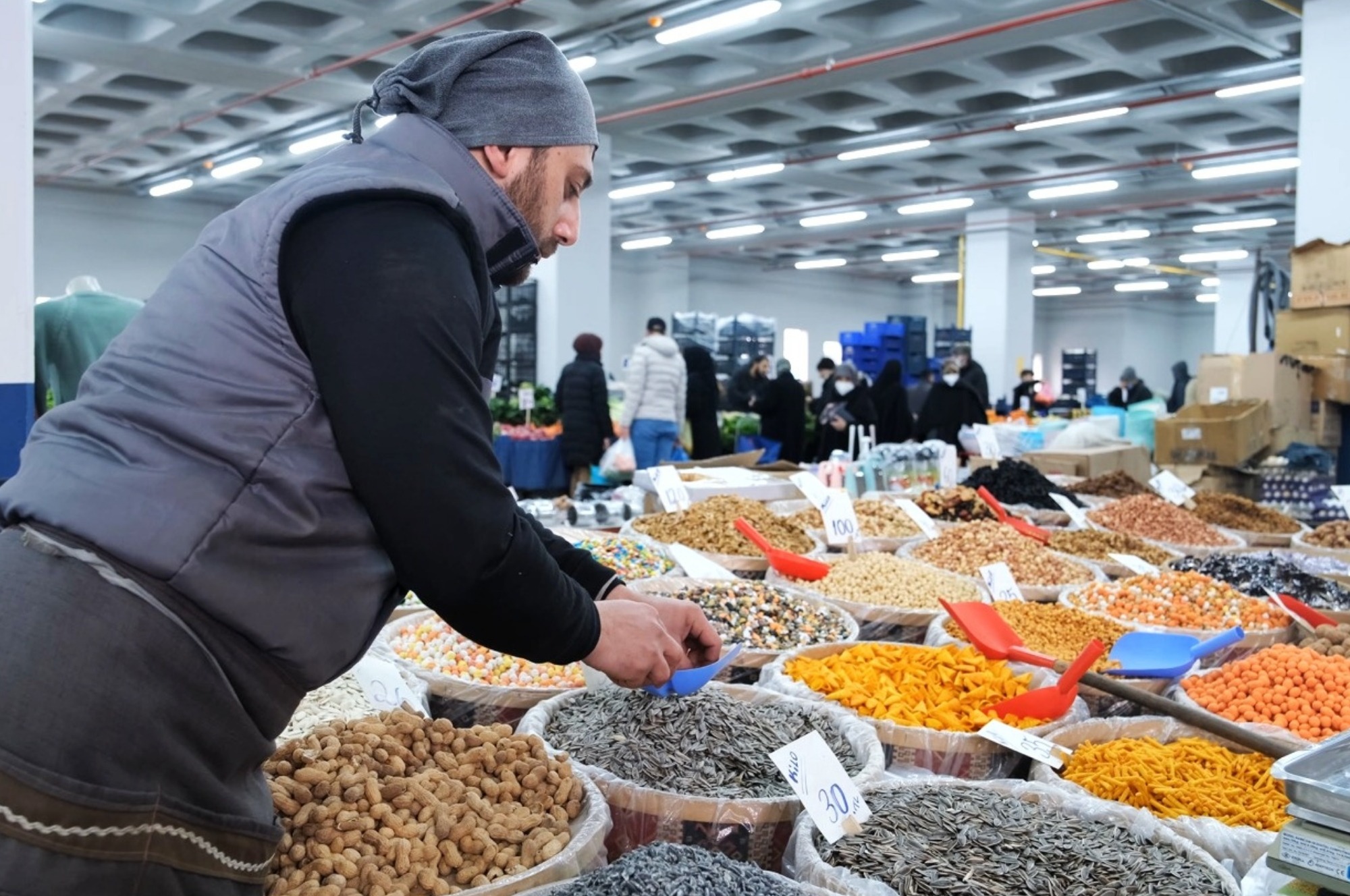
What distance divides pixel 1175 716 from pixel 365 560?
175 cm

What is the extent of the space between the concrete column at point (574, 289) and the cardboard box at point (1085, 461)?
5.78 meters

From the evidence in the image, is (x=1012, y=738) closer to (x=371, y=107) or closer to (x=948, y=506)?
(x=371, y=107)

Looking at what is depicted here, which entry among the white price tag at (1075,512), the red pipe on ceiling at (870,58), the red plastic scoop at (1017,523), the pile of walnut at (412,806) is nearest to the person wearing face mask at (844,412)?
the red pipe on ceiling at (870,58)

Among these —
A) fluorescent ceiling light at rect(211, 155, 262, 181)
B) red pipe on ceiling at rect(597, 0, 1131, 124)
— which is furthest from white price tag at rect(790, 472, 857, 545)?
fluorescent ceiling light at rect(211, 155, 262, 181)

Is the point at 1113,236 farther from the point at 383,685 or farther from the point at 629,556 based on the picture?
the point at 383,685

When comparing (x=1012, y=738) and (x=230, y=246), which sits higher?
(x=230, y=246)

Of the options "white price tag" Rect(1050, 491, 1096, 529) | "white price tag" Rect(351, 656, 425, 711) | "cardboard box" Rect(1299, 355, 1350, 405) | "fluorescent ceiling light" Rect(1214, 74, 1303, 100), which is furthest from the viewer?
"fluorescent ceiling light" Rect(1214, 74, 1303, 100)

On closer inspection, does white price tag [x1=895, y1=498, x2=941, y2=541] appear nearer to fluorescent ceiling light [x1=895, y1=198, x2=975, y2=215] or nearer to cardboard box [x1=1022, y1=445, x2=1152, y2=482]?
cardboard box [x1=1022, y1=445, x2=1152, y2=482]

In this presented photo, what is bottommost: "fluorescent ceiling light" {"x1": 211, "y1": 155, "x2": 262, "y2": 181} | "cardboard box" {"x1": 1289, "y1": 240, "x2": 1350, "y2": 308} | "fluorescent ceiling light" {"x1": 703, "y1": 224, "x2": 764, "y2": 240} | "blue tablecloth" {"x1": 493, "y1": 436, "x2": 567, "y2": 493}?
"blue tablecloth" {"x1": 493, "y1": 436, "x2": 567, "y2": 493}

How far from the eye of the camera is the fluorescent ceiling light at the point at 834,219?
1675cm

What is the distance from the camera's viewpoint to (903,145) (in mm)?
11727

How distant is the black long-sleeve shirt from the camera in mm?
982

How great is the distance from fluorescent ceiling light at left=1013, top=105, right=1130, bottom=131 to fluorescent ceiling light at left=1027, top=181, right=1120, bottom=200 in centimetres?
359

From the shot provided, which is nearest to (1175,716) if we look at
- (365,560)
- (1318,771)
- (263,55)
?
(1318,771)
